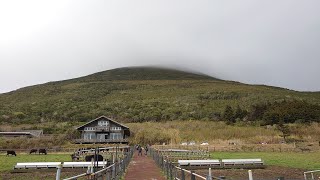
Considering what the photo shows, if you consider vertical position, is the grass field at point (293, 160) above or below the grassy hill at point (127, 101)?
below

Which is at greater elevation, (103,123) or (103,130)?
(103,123)

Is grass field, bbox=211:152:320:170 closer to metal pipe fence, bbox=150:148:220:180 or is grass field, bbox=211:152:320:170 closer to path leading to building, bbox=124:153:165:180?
path leading to building, bbox=124:153:165:180

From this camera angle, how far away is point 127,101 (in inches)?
4958

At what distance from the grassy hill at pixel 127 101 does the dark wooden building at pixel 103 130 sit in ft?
63.4

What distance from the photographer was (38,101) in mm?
125438

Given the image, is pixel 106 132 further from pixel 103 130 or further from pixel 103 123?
pixel 103 123

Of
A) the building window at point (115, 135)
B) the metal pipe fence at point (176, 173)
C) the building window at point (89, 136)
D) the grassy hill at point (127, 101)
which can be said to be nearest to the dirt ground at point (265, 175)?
the metal pipe fence at point (176, 173)

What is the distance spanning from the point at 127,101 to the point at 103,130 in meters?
43.7

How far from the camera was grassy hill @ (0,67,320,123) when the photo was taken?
103688 mm

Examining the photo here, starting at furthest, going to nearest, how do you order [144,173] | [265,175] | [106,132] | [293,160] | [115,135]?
[106,132], [115,135], [293,160], [144,173], [265,175]

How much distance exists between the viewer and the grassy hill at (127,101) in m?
104

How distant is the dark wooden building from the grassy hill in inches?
760

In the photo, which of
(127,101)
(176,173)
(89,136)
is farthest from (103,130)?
(176,173)

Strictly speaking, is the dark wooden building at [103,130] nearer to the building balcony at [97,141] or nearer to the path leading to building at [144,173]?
the building balcony at [97,141]
